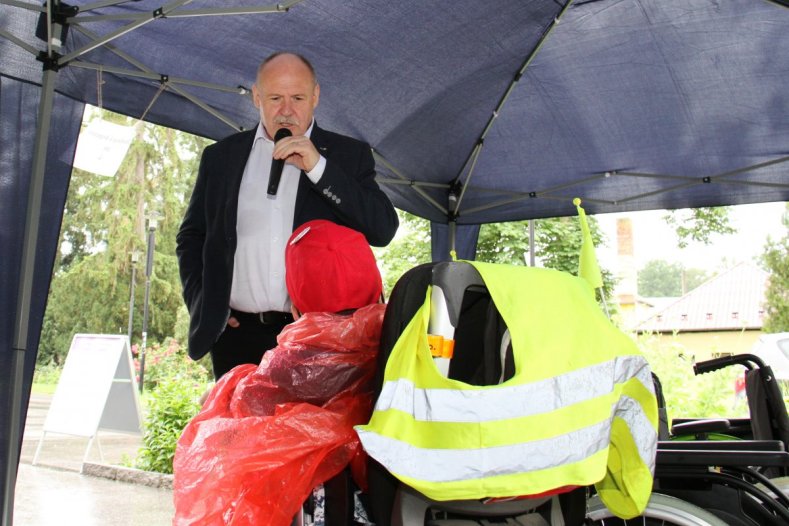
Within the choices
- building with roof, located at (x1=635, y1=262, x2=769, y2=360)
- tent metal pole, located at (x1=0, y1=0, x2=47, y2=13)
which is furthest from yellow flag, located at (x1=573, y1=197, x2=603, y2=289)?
building with roof, located at (x1=635, y1=262, x2=769, y2=360)

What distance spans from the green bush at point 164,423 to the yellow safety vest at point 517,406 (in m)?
5.93

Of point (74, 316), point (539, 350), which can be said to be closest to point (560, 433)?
point (539, 350)

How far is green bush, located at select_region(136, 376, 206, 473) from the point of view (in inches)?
280

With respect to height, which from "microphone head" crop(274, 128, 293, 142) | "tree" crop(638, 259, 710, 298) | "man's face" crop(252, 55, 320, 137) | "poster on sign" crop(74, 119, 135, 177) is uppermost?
"tree" crop(638, 259, 710, 298)

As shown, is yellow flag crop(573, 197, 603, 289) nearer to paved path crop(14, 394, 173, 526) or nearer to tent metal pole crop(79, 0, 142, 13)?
tent metal pole crop(79, 0, 142, 13)

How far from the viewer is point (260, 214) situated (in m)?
2.30

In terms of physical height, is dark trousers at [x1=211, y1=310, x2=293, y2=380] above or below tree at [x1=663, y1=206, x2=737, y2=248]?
below

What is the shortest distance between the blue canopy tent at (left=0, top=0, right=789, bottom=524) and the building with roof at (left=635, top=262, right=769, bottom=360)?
20.8m

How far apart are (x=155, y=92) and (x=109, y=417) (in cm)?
452

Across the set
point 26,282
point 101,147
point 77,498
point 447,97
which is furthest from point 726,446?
point 77,498

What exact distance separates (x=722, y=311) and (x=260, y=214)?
27731mm

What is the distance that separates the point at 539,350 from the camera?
1.44 meters

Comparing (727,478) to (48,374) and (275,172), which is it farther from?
(48,374)

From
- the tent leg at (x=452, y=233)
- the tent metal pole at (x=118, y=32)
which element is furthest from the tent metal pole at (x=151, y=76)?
the tent leg at (x=452, y=233)
